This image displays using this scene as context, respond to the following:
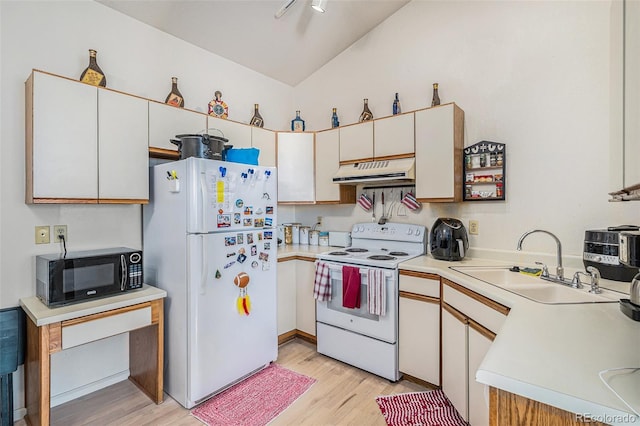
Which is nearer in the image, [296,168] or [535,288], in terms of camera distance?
[535,288]

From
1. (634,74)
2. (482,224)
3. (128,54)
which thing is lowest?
(482,224)

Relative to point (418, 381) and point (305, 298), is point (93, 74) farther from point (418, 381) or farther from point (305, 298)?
point (418, 381)

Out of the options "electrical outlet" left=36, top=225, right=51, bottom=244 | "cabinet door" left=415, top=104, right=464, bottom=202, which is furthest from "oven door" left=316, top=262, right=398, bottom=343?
"electrical outlet" left=36, top=225, right=51, bottom=244

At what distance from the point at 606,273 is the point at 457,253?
84 cm

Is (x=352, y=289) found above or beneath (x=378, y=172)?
beneath

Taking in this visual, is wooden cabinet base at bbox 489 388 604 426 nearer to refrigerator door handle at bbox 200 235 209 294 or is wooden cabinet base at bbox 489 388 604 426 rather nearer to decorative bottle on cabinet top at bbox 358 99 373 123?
refrigerator door handle at bbox 200 235 209 294

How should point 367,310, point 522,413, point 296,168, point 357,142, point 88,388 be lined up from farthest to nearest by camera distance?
point 296,168
point 357,142
point 367,310
point 88,388
point 522,413

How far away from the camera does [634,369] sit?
758mm

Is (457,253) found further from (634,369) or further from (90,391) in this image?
(90,391)

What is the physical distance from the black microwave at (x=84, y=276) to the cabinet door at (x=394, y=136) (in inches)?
81.2

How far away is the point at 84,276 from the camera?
72.0 inches

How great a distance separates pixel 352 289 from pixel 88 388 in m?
2.02

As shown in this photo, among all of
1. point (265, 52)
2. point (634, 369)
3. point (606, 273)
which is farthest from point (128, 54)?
point (606, 273)

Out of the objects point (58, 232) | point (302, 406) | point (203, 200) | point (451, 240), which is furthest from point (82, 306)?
point (451, 240)
